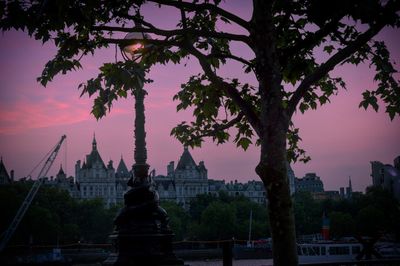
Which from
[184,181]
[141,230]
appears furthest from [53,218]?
[141,230]

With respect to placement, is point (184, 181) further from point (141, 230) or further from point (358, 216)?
point (141, 230)

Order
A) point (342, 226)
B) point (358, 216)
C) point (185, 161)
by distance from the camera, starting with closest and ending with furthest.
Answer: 1. point (358, 216)
2. point (342, 226)
3. point (185, 161)

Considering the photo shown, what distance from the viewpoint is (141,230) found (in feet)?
29.3

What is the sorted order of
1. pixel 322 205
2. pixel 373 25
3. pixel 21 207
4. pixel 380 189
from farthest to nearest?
pixel 322 205 → pixel 380 189 → pixel 21 207 → pixel 373 25

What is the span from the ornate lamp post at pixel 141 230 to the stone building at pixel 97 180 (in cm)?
13441

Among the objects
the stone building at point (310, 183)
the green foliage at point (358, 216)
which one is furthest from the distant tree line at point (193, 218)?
the stone building at point (310, 183)

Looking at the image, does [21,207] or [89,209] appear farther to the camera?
[89,209]

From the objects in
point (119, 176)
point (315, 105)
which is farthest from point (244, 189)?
point (315, 105)

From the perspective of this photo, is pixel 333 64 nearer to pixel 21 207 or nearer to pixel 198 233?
pixel 21 207

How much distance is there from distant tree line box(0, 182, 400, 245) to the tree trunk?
2952 inches

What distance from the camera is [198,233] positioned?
96500 millimetres

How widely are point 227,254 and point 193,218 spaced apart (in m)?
102

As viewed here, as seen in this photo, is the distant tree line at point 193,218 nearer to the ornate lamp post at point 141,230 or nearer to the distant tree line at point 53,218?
the distant tree line at point 53,218

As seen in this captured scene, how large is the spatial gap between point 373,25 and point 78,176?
481 ft
